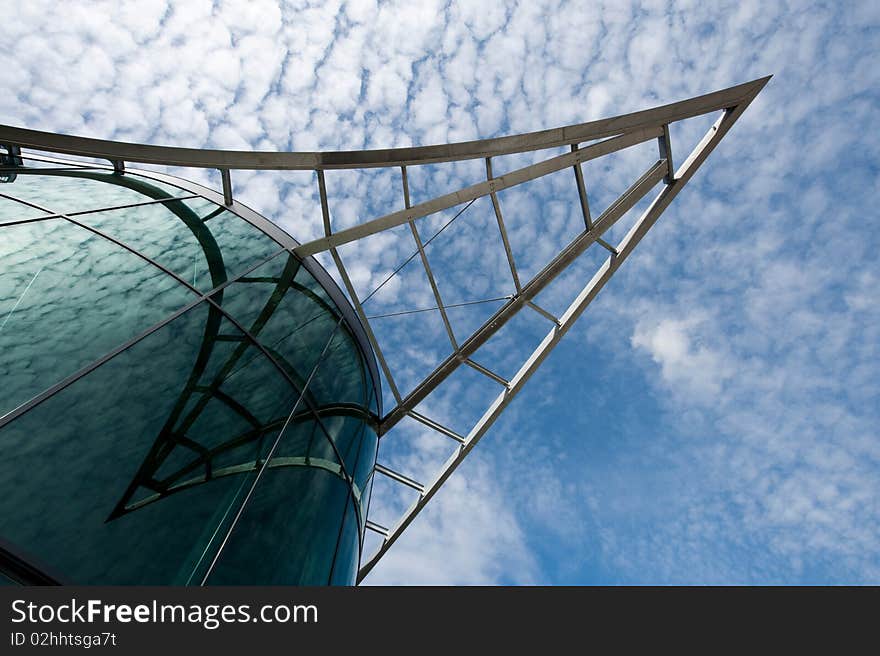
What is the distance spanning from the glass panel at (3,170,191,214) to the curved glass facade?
0.15 ft

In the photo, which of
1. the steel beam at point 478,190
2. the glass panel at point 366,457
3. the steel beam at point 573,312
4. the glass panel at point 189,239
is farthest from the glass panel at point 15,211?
the steel beam at point 573,312

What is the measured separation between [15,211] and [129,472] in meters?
3.93

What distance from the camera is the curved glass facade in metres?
5.45

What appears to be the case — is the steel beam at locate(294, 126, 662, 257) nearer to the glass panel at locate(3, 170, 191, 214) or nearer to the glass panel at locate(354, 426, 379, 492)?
the glass panel at locate(3, 170, 191, 214)

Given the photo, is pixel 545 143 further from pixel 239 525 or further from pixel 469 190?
pixel 239 525

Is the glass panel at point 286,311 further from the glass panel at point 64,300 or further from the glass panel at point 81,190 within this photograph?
the glass panel at point 81,190

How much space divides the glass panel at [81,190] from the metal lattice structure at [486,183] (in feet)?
1.46

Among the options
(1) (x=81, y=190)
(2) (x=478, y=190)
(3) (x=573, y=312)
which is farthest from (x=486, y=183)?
(1) (x=81, y=190)

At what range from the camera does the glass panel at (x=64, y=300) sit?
5758mm

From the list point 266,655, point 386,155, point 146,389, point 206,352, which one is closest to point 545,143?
point 386,155

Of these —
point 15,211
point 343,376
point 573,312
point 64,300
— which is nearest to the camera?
point 64,300

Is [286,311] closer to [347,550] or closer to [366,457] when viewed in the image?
[366,457]

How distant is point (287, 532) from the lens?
27.8 feet

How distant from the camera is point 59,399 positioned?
5727 mm
